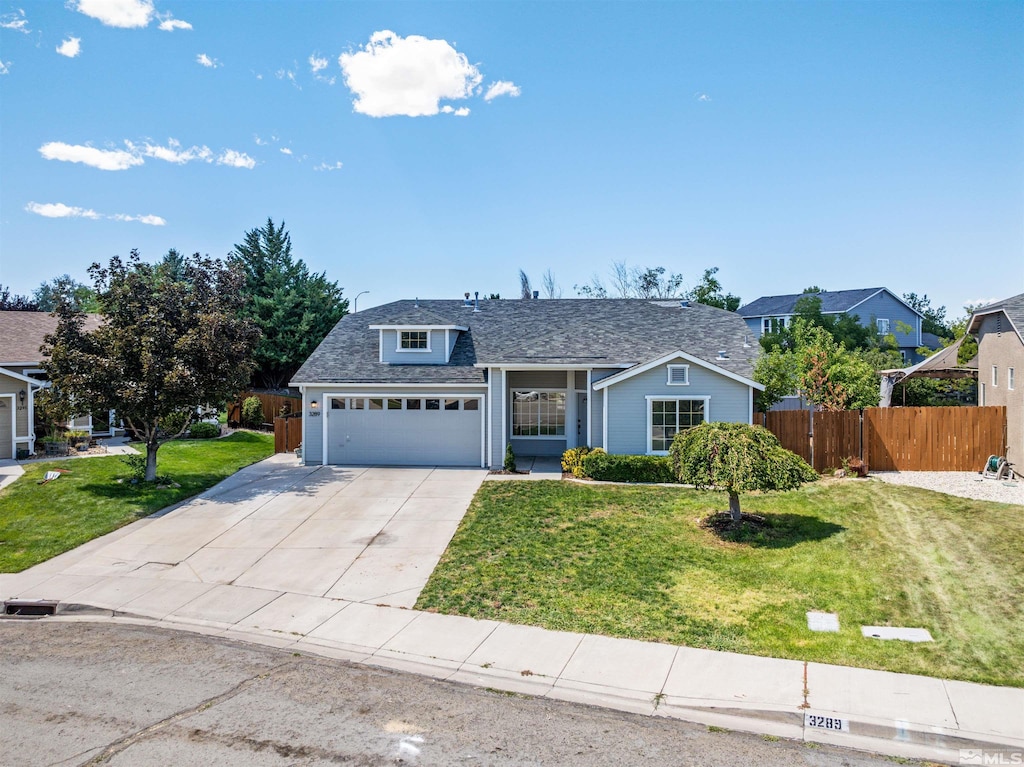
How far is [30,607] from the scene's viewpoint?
34.1 ft

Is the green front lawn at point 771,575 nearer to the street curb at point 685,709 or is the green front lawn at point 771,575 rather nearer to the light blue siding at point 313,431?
the street curb at point 685,709

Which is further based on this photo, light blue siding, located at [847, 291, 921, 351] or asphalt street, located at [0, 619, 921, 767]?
light blue siding, located at [847, 291, 921, 351]

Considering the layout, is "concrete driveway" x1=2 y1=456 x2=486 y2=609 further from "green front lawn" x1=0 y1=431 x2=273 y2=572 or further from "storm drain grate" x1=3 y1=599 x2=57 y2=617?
"green front lawn" x1=0 y1=431 x2=273 y2=572

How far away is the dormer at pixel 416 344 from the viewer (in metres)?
22.4

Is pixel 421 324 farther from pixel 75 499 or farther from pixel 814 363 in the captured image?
pixel 814 363

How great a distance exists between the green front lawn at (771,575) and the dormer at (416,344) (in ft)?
25.5

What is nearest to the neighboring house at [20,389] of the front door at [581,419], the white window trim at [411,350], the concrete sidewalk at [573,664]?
the white window trim at [411,350]

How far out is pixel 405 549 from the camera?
12.8m

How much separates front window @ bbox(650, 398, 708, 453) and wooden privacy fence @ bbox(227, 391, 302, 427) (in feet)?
A: 56.3

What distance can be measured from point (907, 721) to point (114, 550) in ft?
43.7

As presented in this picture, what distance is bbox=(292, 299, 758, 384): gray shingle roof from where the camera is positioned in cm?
2111

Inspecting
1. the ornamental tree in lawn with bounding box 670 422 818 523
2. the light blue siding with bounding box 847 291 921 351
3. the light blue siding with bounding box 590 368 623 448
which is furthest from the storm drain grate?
the light blue siding with bounding box 847 291 921 351

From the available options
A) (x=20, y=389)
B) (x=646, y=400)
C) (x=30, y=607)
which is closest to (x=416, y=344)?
(x=646, y=400)

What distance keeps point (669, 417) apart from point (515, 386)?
18.2ft
